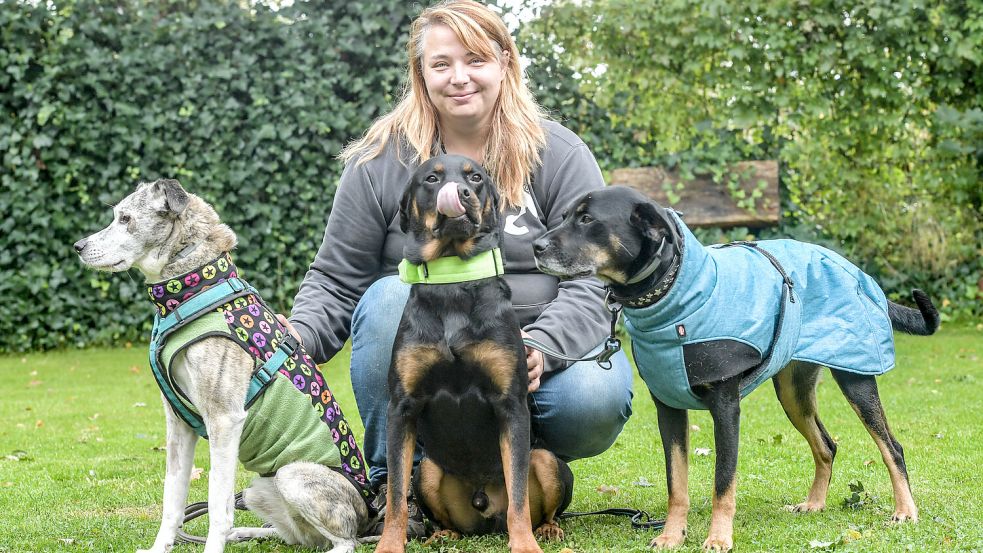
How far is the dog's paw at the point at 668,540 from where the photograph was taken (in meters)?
3.17

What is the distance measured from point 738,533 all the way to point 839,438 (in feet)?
6.71

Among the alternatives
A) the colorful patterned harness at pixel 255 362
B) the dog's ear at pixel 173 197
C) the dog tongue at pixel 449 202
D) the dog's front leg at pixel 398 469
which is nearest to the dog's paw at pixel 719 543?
the dog's front leg at pixel 398 469

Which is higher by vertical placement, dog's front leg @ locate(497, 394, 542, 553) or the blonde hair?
the blonde hair

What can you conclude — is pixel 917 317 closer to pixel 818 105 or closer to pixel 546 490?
pixel 546 490

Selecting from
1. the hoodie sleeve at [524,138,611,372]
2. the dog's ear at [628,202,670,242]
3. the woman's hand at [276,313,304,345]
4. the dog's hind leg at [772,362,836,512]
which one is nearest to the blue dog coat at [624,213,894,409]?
the dog's ear at [628,202,670,242]

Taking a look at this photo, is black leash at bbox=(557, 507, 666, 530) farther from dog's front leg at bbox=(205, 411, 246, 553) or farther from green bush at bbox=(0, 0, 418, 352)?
green bush at bbox=(0, 0, 418, 352)

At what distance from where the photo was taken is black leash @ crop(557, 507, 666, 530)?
11.4 feet

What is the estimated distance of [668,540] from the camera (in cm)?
320

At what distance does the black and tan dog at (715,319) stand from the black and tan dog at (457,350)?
238 millimetres

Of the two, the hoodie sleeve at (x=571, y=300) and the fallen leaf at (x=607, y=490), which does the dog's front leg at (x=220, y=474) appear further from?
the fallen leaf at (x=607, y=490)

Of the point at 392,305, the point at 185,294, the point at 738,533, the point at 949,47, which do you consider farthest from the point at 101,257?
the point at 949,47

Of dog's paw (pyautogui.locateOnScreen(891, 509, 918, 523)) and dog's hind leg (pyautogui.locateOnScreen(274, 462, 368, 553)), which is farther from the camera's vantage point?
dog's paw (pyautogui.locateOnScreen(891, 509, 918, 523))

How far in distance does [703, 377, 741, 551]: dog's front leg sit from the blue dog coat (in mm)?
77

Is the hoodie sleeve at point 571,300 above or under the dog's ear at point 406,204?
under
